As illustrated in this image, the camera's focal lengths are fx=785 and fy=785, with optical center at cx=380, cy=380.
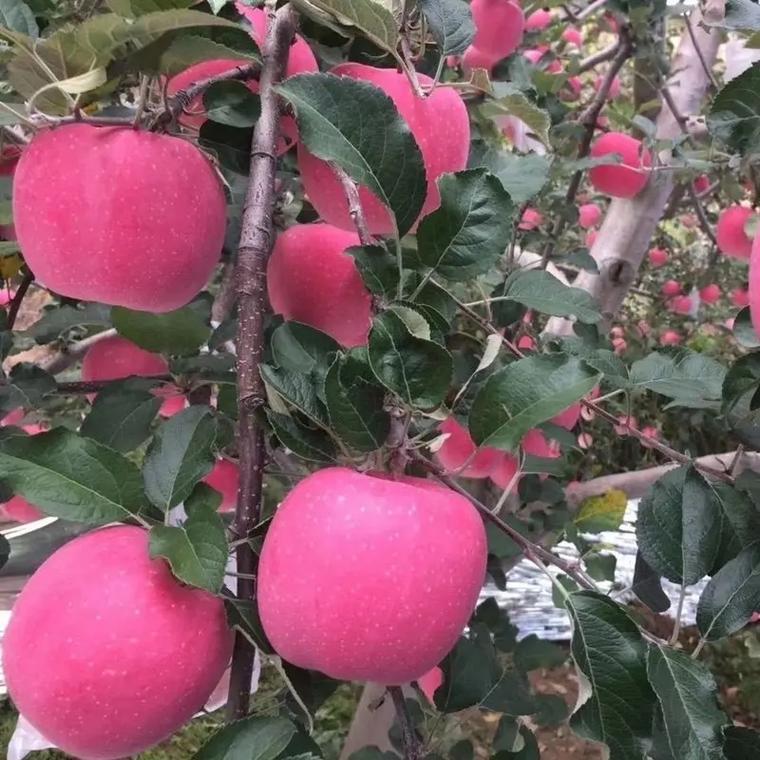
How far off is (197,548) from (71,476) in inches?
4.2

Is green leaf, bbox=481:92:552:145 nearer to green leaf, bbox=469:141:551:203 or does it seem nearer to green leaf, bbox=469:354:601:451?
green leaf, bbox=469:141:551:203

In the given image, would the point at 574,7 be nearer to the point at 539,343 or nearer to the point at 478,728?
the point at 539,343

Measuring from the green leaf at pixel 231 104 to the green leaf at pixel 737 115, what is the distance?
310 millimetres

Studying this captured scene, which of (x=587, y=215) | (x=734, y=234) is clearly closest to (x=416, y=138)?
(x=734, y=234)

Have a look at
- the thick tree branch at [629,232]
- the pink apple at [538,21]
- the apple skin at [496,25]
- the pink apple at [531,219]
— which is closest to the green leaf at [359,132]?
the apple skin at [496,25]

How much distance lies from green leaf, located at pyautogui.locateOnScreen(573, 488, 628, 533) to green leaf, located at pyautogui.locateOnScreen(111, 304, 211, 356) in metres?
0.55

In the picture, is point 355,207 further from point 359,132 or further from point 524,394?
point 524,394

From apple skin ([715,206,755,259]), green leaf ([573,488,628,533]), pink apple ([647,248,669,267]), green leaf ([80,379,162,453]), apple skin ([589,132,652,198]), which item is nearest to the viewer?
green leaf ([80,379,162,453])

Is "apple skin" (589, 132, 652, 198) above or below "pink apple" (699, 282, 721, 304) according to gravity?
above

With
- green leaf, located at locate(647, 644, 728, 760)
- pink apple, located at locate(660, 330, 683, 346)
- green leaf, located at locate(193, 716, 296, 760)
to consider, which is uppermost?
green leaf, located at locate(647, 644, 728, 760)

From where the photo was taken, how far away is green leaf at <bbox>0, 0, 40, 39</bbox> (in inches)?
21.1

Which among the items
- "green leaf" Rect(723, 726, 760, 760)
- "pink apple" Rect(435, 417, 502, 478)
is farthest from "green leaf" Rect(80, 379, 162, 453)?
"green leaf" Rect(723, 726, 760, 760)

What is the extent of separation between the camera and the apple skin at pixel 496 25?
1.17 m

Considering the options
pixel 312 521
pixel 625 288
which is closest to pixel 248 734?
pixel 312 521
